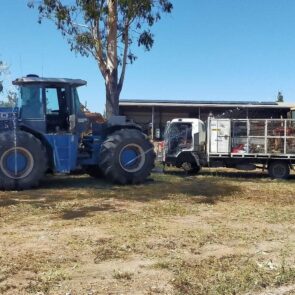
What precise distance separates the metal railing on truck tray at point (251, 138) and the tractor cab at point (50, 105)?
5.21 metres

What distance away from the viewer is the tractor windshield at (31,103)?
40.9 feet

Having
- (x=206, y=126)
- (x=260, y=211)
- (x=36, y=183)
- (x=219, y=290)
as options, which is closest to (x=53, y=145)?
(x=36, y=183)

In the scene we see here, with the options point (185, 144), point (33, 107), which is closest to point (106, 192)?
point (33, 107)

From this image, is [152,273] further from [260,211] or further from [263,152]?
[263,152]

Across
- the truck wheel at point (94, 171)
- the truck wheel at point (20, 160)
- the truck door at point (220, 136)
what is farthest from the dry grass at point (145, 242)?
the truck door at point (220, 136)

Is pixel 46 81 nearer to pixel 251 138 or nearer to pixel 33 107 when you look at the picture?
pixel 33 107

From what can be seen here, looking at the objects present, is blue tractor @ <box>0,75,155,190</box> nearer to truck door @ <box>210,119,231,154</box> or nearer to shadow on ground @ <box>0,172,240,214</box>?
shadow on ground @ <box>0,172,240,214</box>

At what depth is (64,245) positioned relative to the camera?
687cm

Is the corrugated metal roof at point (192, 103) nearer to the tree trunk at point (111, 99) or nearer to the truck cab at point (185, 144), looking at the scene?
the tree trunk at point (111, 99)

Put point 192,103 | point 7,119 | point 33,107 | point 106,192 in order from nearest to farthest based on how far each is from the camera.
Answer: point 106,192, point 7,119, point 33,107, point 192,103

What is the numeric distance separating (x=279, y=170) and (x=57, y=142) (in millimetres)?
7550

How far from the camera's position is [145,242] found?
7.09 meters

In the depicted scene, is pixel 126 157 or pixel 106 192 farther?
pixel 126 157

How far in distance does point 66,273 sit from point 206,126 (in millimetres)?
12247
